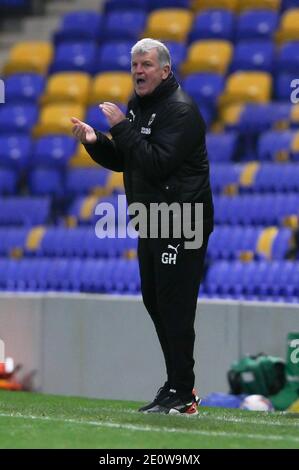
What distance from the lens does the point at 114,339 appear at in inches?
372

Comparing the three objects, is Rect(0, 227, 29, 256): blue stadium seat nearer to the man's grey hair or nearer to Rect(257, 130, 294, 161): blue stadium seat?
Rect(257, 130, 294, 161): blue stadium seat

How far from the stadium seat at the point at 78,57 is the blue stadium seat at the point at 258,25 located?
1907mm

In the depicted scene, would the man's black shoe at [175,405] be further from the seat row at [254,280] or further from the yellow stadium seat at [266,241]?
the yellow stadium seat at [266,241]

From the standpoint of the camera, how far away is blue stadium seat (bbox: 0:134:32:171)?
14.5 m

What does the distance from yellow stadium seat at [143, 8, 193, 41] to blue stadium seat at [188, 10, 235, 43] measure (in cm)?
16

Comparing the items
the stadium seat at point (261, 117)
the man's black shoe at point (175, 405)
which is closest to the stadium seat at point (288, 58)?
the stadium seat at point (261, 117)

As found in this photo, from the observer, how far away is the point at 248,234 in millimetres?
11336

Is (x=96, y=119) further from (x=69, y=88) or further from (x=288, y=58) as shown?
(x=288, y=58)

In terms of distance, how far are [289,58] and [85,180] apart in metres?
2.38

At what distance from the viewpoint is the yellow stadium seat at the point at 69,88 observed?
15.2 metres

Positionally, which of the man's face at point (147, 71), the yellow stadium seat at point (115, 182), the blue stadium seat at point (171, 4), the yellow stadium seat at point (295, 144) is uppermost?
the blue stadium seat at point (171, 4)

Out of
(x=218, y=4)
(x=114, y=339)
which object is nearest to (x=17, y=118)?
(x=218, y=4)

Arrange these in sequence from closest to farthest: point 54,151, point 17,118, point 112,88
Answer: point 54,151, point 112,88, point 17,118

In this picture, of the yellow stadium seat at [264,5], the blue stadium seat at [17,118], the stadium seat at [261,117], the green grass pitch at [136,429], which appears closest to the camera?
the green grass pitch at [136,429]
